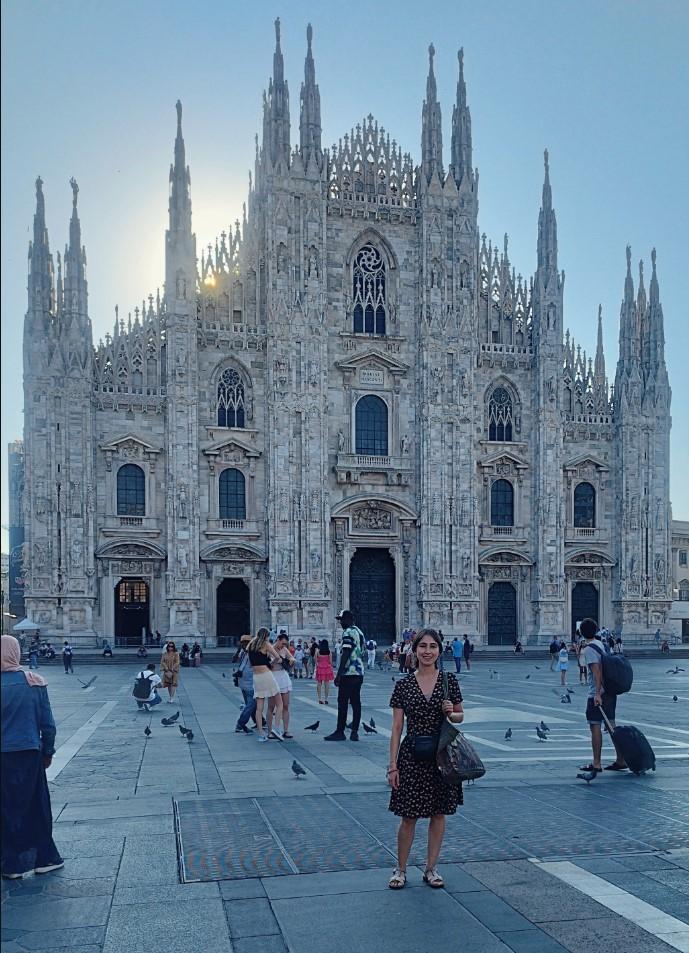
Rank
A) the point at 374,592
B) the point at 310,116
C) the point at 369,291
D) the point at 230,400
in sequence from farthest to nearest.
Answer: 1. the point at 369,291
2. the point at 374,592
3. the point at 310,116
4. the point at 230,400

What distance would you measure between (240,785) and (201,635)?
94.8 ft

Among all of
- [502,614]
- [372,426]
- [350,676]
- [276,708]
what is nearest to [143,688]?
[276,708]

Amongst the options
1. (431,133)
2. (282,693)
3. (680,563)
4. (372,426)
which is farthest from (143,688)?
(680,563)

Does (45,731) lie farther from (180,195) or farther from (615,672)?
(180,195)

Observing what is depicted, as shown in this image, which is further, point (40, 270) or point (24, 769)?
point (40, 270)

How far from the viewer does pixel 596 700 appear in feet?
32.2

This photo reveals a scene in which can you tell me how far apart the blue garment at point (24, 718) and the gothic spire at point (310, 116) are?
37.0 m

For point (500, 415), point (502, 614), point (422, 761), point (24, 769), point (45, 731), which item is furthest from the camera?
point (500, 415)

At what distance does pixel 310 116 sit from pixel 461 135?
23.8ft

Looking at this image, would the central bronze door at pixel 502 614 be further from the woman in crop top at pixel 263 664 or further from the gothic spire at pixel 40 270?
the woman in crop top at pixel 263 664

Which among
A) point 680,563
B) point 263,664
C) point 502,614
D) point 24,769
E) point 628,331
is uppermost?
point 628,331

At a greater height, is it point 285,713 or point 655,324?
point 655,324

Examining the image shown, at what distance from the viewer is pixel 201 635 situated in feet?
124

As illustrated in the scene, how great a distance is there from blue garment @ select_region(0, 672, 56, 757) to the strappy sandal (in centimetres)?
264
